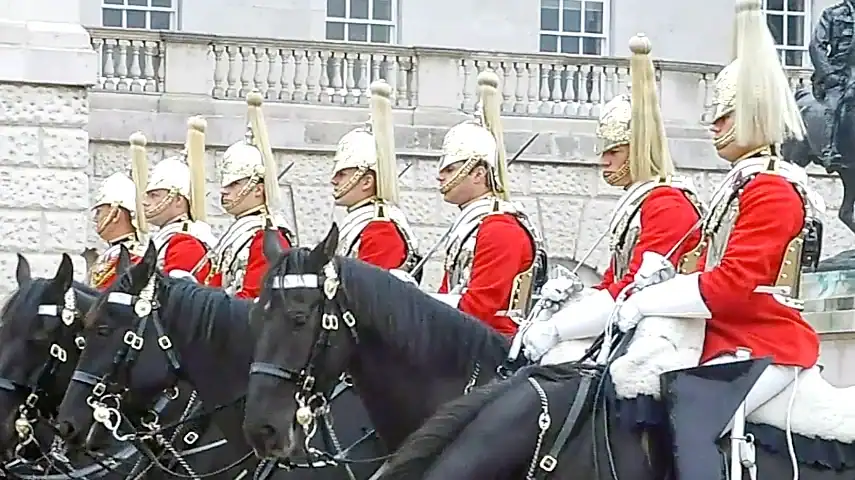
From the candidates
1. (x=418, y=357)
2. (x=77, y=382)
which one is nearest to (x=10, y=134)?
(x=77, y=382)

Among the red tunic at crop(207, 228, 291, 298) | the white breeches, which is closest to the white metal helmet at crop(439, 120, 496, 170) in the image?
the red tunic at crop(207, 228, 291, 298)

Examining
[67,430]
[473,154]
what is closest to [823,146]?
[473,154]

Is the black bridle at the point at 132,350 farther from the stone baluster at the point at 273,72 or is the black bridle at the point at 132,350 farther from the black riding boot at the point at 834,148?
the stone baluster at the point at 273,72

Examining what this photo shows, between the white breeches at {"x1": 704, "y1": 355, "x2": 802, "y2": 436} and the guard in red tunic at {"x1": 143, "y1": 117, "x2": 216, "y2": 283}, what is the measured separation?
4399 millimetres

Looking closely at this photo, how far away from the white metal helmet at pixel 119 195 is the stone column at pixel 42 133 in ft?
11.6

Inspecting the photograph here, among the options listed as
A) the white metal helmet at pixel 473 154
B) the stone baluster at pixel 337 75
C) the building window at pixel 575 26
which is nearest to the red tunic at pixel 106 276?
the white metal helmet at pixel 473 154

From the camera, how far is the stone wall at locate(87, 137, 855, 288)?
55.1 feet

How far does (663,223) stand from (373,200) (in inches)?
79.4

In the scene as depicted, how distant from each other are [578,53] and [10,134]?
21.0ft

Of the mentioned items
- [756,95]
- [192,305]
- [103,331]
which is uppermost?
[756,95]

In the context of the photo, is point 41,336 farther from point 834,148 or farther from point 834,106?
point 834,106

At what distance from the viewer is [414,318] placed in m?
6.70

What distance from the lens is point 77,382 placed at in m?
7.67

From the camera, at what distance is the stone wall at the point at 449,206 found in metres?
16.8
